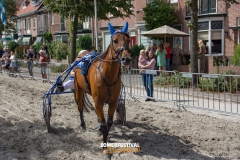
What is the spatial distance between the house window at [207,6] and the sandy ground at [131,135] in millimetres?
14401

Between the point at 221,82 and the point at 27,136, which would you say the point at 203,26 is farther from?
the point at 27,136

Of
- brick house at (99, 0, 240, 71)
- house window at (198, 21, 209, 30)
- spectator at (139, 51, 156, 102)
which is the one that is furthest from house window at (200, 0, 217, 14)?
spectator at (139, 51, 156, 102)

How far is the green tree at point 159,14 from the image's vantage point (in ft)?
76.9

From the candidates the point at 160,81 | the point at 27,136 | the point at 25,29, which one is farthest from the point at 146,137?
the point at 25,29

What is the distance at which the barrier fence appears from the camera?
920cm

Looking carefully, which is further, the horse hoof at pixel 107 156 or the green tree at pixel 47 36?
the green tree at pixel 47 36

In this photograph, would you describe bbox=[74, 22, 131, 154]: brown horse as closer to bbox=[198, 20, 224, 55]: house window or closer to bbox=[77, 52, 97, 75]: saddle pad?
bbox=[77, 52, 97, 75]: saddle pad

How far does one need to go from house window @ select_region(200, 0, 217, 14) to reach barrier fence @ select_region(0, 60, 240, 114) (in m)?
11.9

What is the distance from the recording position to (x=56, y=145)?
6.36 m

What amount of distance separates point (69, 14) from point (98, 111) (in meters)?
14.1

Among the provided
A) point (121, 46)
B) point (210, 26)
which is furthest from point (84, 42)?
point (121, 46)

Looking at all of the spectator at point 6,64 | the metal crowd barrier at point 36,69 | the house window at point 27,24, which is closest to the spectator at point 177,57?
the metal crowd barrier at point 36,69

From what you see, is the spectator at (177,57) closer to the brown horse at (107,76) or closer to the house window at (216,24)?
the house window at (216,24)

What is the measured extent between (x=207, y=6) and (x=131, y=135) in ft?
57.4
